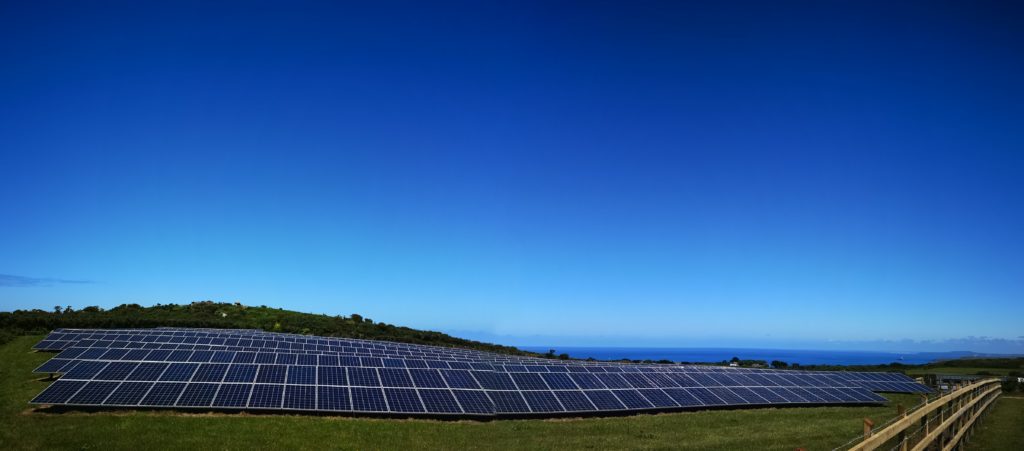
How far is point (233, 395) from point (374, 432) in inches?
261

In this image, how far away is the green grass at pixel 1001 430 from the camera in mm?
20062

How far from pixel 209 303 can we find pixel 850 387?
86.2 metres

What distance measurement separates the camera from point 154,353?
31.3m

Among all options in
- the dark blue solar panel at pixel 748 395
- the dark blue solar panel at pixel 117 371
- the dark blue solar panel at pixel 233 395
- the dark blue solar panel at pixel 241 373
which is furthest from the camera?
the dark blue solar panel at pixel 748 395

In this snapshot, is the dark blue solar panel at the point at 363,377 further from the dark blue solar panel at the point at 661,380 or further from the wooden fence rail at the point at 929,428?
the wooden fence rail at the point at 929,428

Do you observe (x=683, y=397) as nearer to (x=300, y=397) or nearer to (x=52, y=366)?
(x=300, y=397)

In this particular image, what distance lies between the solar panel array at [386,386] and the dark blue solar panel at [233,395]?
0.04 m

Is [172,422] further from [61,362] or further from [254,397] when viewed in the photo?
[61,362]

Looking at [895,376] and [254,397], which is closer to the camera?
[254,397]

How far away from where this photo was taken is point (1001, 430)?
23.9 metres

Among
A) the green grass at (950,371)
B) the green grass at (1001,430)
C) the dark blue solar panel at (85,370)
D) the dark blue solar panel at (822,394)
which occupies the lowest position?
Result: the green grass at (1001,430)

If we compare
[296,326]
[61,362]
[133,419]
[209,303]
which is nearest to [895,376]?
[133,419]

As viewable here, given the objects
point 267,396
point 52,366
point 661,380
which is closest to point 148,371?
→ point 267,396

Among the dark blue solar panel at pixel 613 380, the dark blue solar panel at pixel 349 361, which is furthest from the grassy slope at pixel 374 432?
the dark blue solar panel at pixel 349 361
